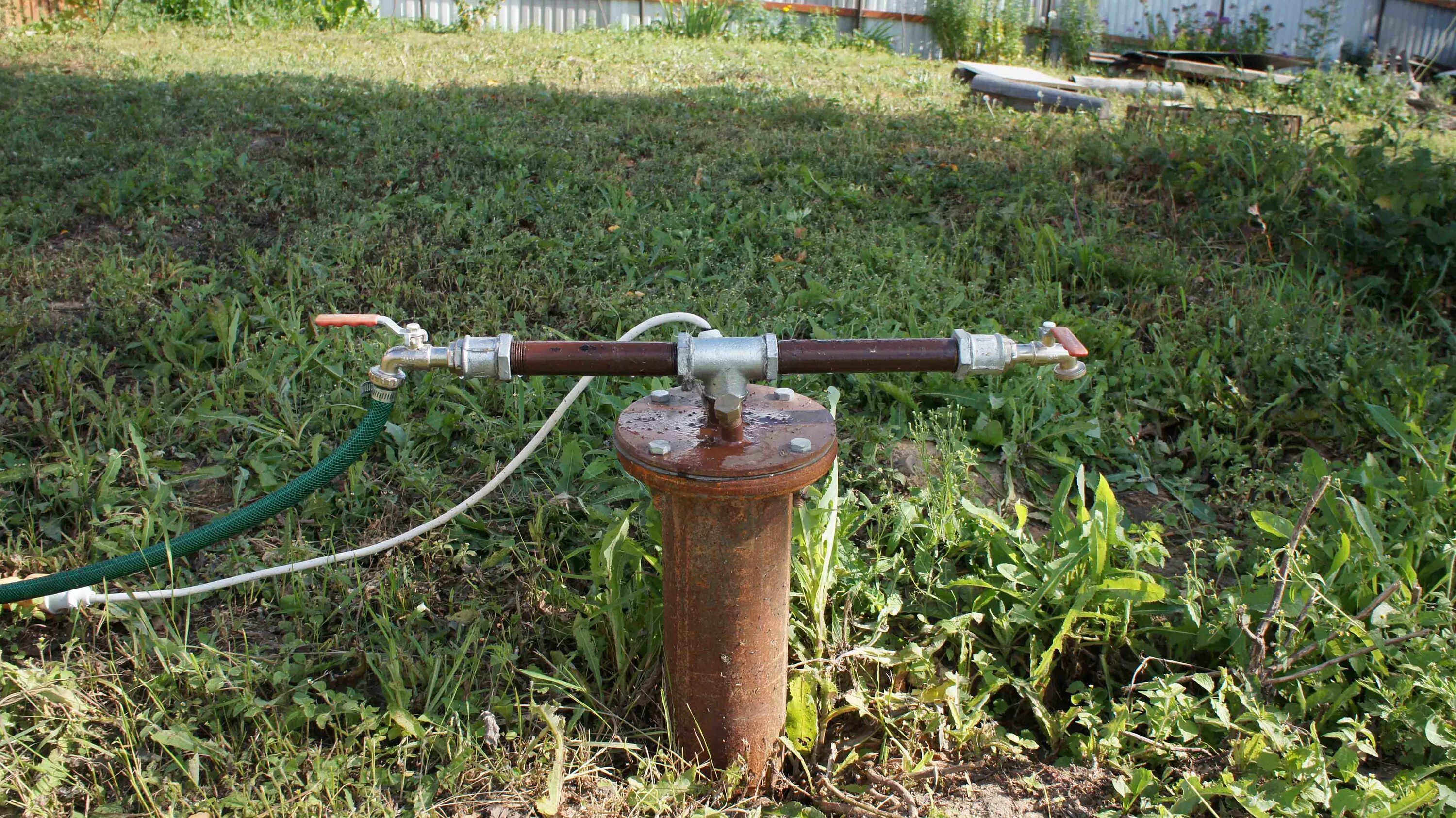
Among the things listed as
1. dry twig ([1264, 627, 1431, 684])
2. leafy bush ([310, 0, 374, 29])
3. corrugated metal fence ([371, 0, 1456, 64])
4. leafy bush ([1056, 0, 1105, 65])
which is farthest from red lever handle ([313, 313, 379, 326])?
leafy bush ([1056, 0, 1105, 65])

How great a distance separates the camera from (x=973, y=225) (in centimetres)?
451

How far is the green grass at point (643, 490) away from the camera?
7.40 feet

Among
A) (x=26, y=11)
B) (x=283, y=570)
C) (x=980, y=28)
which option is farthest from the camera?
(x=980, y=28)

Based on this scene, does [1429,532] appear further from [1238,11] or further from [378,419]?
[1238,11]

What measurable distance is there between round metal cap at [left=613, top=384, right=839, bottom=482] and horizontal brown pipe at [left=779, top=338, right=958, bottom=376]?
0.53 ft

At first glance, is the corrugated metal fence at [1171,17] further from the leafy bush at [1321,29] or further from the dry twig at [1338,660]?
the dry twig at [1338,660]

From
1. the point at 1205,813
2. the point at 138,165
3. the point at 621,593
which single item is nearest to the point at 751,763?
the point at 621,593

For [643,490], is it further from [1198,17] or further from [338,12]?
[1198,17]

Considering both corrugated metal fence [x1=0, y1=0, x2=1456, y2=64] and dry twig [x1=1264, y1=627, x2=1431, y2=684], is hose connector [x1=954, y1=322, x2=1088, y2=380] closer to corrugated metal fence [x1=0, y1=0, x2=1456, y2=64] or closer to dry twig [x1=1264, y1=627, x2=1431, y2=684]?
dry twig [x1=1264, y1=627, x2=1431, y2=684]

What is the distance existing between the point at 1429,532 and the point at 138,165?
4.82m

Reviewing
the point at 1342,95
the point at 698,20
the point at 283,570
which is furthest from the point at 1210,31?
the point at 283,570

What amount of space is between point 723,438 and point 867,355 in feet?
0.98

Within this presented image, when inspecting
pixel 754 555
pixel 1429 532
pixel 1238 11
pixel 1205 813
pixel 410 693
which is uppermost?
pixel 1238 11

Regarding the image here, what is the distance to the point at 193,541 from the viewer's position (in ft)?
7.77
